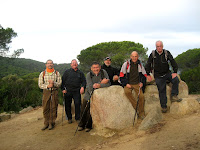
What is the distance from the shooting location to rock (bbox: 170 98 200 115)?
226 inches

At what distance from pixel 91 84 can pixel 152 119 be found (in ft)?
6.71

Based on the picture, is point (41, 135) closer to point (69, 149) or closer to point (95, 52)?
point (69, 149)

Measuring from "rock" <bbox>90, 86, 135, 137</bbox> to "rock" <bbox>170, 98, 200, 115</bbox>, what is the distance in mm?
1263

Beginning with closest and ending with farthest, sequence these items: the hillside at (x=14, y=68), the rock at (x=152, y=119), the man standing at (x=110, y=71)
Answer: the rock at (x=152, y=119)
the man standing at (x=110, y=71)
the hillside at (x=14, y=68)

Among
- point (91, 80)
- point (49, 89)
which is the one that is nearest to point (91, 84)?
point (91, 80)

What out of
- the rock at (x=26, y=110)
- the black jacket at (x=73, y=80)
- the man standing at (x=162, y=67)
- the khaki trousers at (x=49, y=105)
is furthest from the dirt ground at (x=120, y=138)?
the rock at (x=26, y=110)

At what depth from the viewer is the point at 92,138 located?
5629 mm

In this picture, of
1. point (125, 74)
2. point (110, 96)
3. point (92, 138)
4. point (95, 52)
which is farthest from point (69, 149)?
point (95, 52)

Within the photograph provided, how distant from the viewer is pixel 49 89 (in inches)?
256

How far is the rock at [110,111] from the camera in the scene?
18.4 ft

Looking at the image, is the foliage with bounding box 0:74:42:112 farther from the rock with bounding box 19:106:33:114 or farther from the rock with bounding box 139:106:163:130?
the rock with bounding box 139:106:163:130

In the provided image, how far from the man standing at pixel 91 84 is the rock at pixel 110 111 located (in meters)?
0.17

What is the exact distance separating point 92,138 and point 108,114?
0.84 metres

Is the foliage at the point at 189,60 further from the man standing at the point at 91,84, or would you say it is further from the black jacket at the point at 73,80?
the man standing at the point at 91,84
